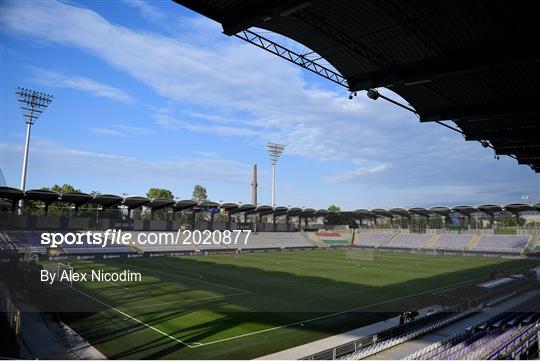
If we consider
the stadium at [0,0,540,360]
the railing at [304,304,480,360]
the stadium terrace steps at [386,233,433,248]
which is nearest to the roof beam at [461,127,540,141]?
the stadium at [0,0,540,360]

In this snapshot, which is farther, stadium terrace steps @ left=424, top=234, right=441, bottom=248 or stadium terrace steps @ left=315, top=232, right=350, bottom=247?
stadium terrace steps @ left=315, top=232, right=350, bottom=247

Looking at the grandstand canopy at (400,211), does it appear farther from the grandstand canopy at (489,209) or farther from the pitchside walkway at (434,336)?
the pitchside walkway at (434,336)

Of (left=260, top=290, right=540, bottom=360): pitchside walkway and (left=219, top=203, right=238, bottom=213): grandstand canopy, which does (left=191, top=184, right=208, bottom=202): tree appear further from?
(left=260, top=290, right=540, bottom=360): pitchside walkway

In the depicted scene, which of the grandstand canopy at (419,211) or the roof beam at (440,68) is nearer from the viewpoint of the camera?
the roof beam at (440,68)

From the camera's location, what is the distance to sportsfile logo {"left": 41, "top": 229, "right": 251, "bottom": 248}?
64.8m

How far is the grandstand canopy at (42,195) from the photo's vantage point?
198 feet

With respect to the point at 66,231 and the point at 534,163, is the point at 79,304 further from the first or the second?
the point at 66,231

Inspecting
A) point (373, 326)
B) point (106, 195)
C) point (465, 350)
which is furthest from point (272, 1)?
point (106, 195)

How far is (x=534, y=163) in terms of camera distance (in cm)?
3105

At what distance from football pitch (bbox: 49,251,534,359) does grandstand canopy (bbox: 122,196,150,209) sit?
2054cm

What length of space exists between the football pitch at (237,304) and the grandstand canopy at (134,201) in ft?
67.4

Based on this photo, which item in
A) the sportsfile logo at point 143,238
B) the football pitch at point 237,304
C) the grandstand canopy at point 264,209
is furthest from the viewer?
the grandstand canopy at point 264,209

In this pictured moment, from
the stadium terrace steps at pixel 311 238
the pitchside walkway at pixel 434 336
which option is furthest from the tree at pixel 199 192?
the pitchside walkway at pixel 434 336

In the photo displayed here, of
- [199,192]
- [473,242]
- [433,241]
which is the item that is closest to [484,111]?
[473,242]
